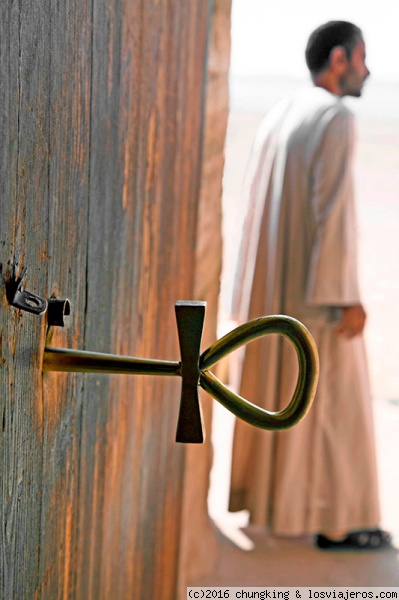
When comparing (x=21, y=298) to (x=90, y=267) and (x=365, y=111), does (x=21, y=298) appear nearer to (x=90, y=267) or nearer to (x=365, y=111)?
(x=90, y=267)

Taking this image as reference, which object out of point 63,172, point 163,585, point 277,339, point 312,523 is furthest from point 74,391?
point 312,523

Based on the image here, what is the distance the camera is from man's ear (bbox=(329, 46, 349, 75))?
2533mm

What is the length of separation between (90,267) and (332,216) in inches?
62.9

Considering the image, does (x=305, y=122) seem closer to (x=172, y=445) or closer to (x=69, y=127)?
(x=172, y=445)

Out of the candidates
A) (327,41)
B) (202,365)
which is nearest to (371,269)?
(327,41)

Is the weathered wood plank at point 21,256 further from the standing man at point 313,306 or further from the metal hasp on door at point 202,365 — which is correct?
the standing man at point 313,306

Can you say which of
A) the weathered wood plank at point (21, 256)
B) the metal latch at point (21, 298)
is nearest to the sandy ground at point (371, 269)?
the weathered wood plank at point (21, 256)

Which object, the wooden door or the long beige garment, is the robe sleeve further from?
the wooden door

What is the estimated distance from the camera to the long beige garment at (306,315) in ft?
7.81

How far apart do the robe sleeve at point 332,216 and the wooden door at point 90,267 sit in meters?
0.79

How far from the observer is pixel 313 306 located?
2.40 metres

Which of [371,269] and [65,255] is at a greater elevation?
[371,269]

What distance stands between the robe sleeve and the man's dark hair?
263mm

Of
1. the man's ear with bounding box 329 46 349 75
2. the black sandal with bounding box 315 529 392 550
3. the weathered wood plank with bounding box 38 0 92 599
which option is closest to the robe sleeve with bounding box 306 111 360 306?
the man's ear with bounding box 329 46 349 75
